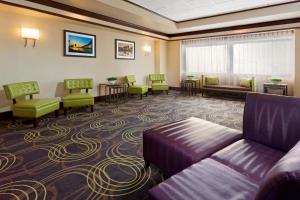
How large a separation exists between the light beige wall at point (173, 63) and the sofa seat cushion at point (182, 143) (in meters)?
7.01

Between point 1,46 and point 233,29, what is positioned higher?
point 233,29

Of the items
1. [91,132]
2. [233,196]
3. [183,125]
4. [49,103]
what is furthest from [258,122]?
[49,103]

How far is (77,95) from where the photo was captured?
5.21m

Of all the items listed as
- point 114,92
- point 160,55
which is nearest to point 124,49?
point 114,92

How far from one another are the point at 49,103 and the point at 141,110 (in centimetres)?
233

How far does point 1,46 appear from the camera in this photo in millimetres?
4488

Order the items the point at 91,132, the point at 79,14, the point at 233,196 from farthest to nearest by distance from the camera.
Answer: the point at 79,14, the point at 91,132, the point at 233,196

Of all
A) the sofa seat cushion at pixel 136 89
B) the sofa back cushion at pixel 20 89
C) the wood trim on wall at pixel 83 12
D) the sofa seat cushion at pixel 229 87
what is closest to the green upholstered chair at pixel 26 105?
the sofa back cushion at pixel 20 89

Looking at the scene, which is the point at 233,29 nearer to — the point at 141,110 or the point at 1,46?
the point at 141,110

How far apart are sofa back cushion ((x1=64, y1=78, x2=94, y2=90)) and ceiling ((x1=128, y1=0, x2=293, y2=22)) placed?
8.56ft

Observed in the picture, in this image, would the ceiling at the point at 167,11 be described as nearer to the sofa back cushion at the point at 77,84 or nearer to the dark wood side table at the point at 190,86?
the sofa back cushion at the point at 77,84

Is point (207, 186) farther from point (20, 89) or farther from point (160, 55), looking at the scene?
point (160, 55)

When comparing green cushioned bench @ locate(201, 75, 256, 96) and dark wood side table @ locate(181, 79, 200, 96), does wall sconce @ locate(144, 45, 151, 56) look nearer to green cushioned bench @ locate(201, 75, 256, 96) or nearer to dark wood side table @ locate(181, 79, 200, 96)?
dark wood side table @ locate(181, 79, 200, 96)

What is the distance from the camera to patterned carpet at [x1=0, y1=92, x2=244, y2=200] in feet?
6.66
